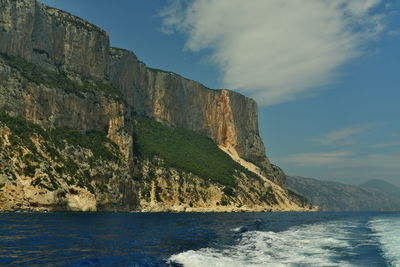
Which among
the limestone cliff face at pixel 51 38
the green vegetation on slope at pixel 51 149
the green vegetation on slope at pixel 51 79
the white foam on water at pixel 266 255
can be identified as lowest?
the white foam on water at pixel 266 255

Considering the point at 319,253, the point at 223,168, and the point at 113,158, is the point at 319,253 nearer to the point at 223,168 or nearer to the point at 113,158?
the point at 113,158

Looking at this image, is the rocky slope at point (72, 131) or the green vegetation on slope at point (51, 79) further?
the green vegetation on slope at point (51, 79)

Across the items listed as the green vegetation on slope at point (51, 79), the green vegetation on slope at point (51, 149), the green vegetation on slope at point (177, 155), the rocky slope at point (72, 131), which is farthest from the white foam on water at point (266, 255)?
the green vegetation on slope at point (177, 155)

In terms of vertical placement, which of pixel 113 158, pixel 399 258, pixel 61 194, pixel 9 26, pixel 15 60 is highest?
pixel 9 26

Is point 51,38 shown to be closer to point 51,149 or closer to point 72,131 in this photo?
point 72,131

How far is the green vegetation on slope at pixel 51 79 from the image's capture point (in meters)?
120

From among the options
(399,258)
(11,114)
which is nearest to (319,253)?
(399,258)

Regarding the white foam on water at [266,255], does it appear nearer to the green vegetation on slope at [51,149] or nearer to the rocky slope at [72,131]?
the rocky slope at [72,131]

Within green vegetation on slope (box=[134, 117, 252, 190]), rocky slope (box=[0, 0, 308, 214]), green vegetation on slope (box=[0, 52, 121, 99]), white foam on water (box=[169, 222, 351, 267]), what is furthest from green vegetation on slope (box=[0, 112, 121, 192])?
white foam on water (box=[169, 222, 351, 267])

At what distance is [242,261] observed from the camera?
2733 cm

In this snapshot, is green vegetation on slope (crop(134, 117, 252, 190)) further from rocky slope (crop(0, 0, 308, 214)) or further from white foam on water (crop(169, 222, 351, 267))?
white foam on water (crop(169, 222, 351, 267))

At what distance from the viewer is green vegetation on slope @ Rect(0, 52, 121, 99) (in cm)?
12019

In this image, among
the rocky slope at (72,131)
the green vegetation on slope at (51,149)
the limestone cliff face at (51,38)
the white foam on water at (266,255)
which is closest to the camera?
the white foam on water at (266,255)

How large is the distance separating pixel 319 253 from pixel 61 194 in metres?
73.7
